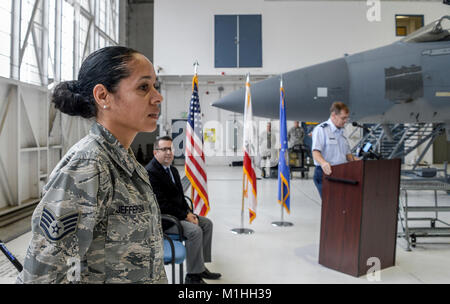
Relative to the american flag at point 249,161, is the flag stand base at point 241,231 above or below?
below

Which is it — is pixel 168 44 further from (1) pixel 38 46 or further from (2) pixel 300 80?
(2) pixel 300 80

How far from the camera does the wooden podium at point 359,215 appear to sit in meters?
2.69

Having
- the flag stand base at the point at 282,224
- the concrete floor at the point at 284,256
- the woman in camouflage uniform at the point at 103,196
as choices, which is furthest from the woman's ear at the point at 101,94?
the flag stand base at the point at 282,224

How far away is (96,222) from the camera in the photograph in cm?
73

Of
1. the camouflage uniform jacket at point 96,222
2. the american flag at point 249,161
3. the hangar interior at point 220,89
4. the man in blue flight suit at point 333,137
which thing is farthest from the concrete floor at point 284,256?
the camouflage uniform jacket at point 96,222

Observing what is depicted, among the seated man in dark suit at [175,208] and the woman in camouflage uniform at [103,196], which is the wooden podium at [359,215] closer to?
the seated man in dark suit at [175,208]

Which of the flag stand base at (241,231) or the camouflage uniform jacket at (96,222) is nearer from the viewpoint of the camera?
the camouflage uniform jacket at (96,222)

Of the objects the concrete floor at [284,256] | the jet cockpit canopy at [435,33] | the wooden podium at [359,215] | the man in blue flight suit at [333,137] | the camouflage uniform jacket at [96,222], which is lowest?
the concrete floor at [284,256]

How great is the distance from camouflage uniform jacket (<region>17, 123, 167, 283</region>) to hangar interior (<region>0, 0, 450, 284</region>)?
6.83 ft

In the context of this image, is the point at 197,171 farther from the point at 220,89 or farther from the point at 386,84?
the point at 220,89

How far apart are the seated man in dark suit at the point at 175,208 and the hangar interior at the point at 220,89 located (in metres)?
0.35

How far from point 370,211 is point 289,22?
10.2 metres

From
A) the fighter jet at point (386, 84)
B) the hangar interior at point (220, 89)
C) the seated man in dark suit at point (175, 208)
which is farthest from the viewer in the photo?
the fighter jet at point (386, 84)

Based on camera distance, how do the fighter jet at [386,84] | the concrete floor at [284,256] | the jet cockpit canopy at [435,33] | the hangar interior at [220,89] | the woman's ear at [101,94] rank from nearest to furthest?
the woman's ear at [101,94] < the concrete floor at [284,256] < the hangar interior at [220,89] < the fighter jet at [386,84] < the jet cockpit canopy at [435,33]
